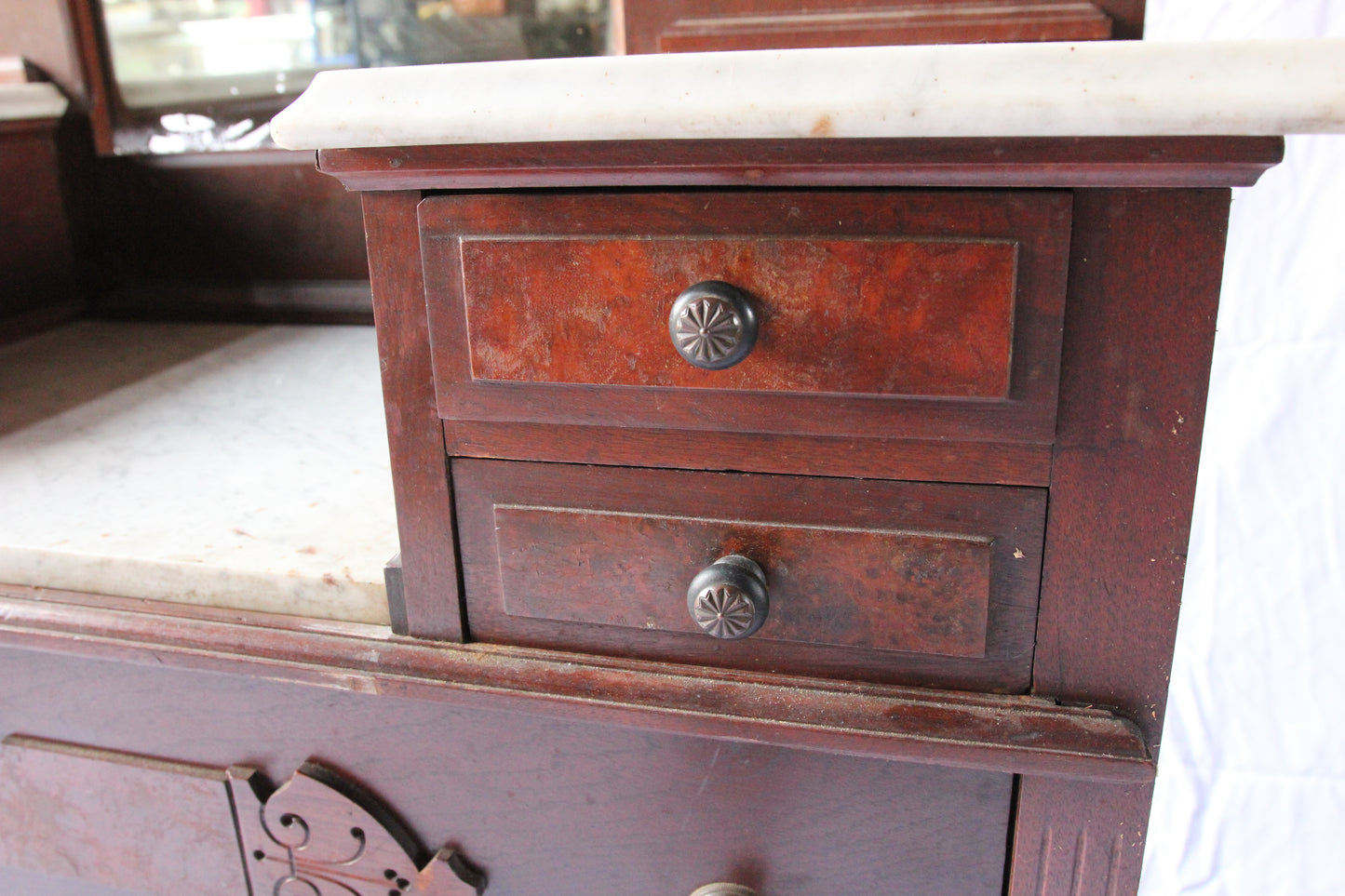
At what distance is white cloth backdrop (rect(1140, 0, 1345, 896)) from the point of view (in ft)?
3.00

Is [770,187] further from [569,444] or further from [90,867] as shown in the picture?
[90,867]

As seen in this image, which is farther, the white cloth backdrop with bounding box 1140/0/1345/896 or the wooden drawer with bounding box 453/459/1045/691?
the white cloth backdrop with bounding box 1140/0/1345/896

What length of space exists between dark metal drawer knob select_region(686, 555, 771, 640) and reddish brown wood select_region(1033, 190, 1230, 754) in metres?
0.13

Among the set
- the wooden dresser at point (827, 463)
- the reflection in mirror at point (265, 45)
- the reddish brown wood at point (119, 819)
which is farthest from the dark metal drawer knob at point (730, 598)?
the reflection in mirror at point (265, 45)

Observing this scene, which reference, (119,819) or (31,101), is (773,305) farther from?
(31,101)

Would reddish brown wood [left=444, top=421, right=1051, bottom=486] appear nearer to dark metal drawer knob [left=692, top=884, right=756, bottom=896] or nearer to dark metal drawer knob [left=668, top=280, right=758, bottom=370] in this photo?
dark metal drawer knob [left=668, top=280, right=758, bottom=370]

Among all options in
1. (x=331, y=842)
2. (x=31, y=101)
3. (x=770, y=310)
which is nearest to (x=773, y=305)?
(x=770, y=310)

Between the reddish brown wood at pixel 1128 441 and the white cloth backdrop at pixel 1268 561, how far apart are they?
23.3 inches

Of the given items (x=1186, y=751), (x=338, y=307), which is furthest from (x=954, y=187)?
(x=1186, y=751)

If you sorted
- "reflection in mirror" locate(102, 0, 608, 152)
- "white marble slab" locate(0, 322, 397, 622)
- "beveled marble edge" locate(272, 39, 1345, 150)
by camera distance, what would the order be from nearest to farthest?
"beveled marble edge" locate(272, 39, 1345, 150), "white marble slab" locate(0, 322, 397, 622), "reflection in mirror" locate(102, 0, 608, 152)

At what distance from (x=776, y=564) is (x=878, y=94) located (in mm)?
218

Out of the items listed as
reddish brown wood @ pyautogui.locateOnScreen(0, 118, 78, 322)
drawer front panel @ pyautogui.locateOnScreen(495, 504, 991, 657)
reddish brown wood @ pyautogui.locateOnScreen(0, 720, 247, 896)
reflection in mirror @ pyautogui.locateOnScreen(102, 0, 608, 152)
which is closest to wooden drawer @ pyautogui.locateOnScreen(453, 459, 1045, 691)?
drawer front panel @ pyautogui.locateOnScreen(495, 504, 991, 657)

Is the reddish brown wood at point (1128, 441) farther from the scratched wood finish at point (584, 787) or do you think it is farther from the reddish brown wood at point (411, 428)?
the reddish brown wood at point (411, 428)

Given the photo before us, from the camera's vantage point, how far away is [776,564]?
1.54ft
